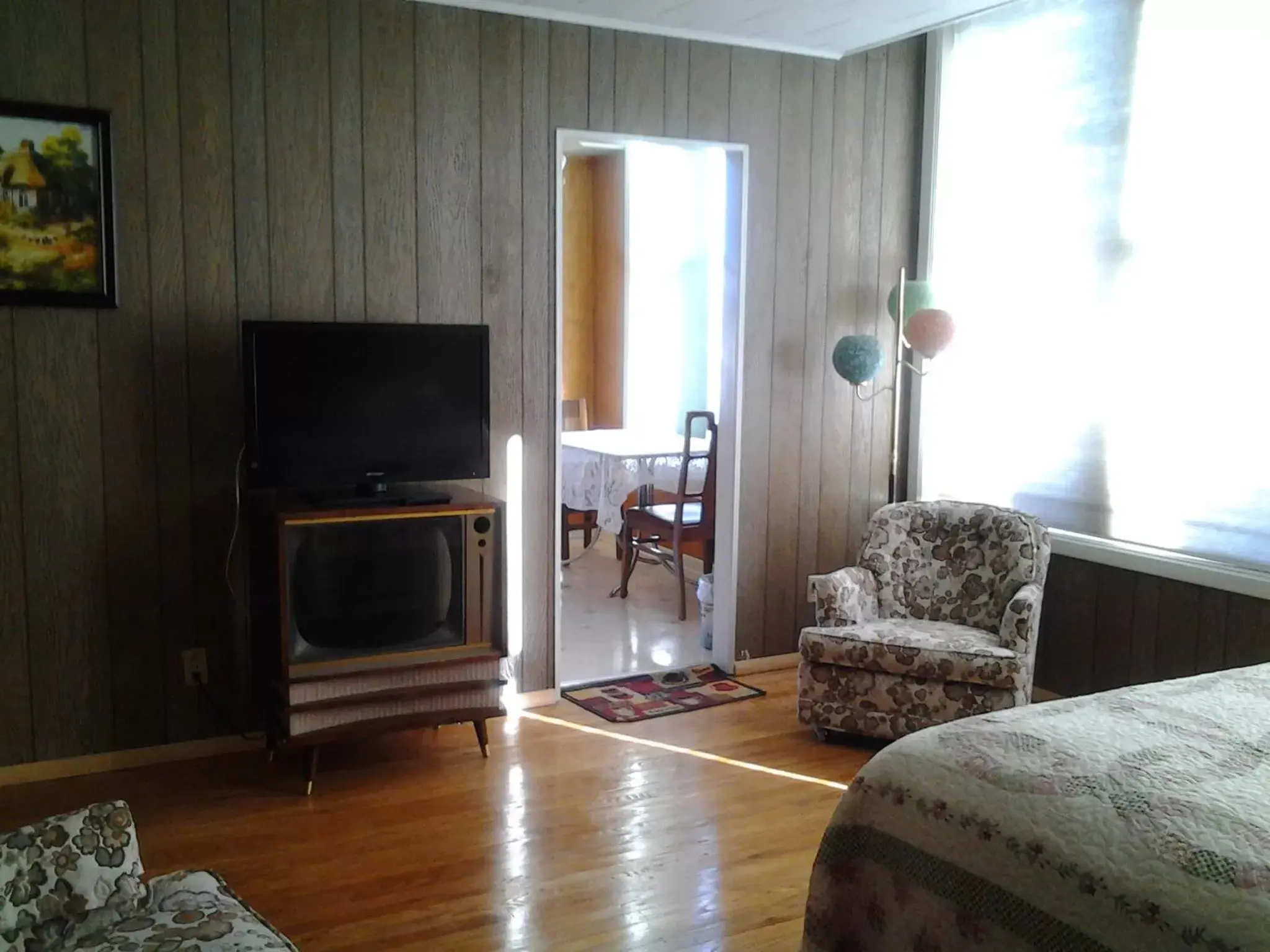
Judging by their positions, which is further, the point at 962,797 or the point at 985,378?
the point at 985,378

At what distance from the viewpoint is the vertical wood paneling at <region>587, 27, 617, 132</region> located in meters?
4.00

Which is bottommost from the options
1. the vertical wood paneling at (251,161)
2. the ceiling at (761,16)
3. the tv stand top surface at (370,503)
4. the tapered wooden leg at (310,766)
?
→ the tapered wooden leg at (310,766)

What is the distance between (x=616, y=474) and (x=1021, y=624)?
2316 millimetres

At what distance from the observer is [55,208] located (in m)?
3.25

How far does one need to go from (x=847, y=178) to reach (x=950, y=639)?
6.48 feet

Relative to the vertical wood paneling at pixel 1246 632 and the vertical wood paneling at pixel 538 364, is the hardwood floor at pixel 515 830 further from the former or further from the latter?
the vertical wood paneling at pixel 1246 632

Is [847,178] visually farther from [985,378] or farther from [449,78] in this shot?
[449,78]

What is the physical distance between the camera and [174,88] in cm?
337

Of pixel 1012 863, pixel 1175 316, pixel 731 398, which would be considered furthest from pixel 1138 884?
pixel 731 398

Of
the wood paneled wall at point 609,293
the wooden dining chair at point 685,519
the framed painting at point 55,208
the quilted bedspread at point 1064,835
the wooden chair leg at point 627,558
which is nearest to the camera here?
the quilted bedspread at point 1064,835

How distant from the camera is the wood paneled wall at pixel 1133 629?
11.6 ft

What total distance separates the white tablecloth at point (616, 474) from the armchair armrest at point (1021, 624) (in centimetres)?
189

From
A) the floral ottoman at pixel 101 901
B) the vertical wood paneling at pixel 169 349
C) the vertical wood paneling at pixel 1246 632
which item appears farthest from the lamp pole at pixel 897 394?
the floral ottoman at pixel 101 901

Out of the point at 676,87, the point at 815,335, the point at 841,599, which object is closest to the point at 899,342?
the point at 815,335
